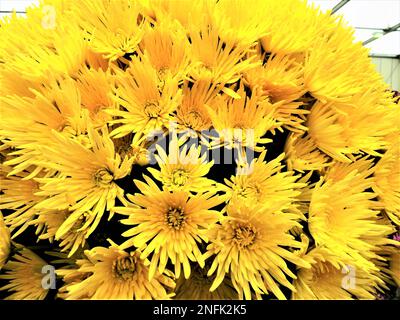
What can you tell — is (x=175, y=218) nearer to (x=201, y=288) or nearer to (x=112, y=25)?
(x=201, y=288)

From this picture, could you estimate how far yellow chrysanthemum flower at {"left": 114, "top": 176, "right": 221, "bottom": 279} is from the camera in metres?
0.39

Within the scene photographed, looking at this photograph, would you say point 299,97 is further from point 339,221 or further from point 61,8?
point 61,8

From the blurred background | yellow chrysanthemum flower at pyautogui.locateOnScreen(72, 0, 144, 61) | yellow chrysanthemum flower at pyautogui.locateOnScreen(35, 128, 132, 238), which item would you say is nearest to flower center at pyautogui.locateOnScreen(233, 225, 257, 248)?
yellow chrysanthemum flower at pyautogui.locateOnScreen(35, 128, 132, 238)

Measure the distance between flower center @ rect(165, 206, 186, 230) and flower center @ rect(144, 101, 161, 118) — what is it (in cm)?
9

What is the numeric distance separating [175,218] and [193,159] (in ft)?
0.18

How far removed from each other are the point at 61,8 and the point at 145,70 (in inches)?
7.8

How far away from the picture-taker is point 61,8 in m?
0.55

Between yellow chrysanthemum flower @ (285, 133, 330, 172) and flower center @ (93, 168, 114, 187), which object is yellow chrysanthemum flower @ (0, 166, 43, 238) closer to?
flower center @ (93, 168, 114, 187)

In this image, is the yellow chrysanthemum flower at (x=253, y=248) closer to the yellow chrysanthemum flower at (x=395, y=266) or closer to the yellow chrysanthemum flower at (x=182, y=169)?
the yellow chrysanthemum flower at (x=182, y=169)

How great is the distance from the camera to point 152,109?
1.41ft

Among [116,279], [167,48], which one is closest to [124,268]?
[116,279]

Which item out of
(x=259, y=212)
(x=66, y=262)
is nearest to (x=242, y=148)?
(x=259, y=212)

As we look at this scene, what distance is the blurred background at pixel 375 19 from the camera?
3837 mm

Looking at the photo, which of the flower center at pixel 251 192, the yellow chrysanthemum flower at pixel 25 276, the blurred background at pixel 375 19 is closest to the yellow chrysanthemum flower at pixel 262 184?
the flower center at pixel 251 192
